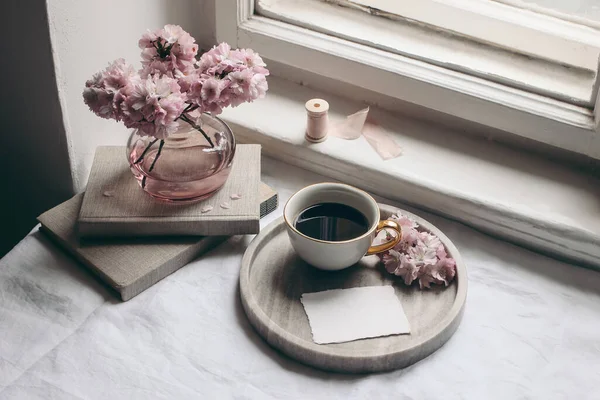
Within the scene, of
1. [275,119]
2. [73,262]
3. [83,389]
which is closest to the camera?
[83,389]

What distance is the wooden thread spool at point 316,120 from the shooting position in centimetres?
95

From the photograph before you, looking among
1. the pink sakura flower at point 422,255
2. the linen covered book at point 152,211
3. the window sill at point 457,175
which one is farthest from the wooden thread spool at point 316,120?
the pink sakura flower at point 422,255

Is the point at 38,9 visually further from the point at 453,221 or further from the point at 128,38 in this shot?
the point at 453,221

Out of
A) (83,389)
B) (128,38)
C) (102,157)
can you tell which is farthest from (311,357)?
(128,38)

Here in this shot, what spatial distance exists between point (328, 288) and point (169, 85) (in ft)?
0.94

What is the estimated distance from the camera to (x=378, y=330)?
77 centimetres

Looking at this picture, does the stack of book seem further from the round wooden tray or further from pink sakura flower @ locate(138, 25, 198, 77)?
pink sakura flower @ locate(138, 25, 198, 77)

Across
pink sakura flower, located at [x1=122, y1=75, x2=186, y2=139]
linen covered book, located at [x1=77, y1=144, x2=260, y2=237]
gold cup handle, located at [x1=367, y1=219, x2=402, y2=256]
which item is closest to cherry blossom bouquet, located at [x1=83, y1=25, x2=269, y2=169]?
pink sakura flower, located at [x1=122, y1=75, x2=186, y2=139]

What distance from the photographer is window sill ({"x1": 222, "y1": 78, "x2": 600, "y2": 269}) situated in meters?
0.87

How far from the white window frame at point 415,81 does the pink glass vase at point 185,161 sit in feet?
0.71

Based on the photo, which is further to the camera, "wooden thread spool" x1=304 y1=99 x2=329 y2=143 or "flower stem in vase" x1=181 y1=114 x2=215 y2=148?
"wooden thread spool" x1=304 y1=99 x2=329 y2=143

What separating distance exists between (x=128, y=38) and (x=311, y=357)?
0.49 meters

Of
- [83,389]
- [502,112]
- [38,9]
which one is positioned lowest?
[83,389]

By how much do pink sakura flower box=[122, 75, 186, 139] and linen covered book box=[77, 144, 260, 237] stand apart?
0.12 metres
